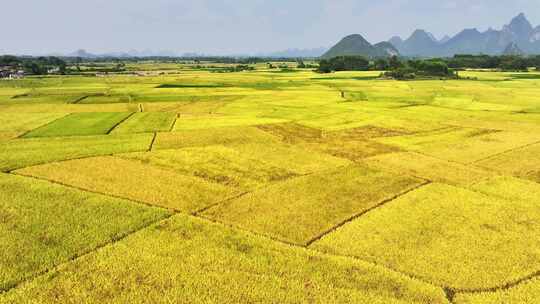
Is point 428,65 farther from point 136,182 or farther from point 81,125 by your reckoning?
point 136,182

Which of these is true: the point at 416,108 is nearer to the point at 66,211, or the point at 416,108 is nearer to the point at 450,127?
the point at 450,127

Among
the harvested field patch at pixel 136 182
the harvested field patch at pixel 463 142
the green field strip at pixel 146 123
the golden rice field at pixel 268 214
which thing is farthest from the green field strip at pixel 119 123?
the harvested field patch at pixel 463 142

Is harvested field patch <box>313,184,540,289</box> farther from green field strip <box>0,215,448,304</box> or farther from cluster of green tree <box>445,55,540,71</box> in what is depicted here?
cluster of green tree <box>445,55,540,71</box>

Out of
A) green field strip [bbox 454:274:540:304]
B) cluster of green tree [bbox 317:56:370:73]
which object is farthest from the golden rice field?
cluster of green tree [bbox 317:56:370:73]

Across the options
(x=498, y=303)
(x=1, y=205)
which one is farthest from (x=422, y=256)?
(x=1, y=205)

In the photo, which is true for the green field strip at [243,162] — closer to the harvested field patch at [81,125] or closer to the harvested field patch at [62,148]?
the harvested field patch at [62,148]
